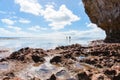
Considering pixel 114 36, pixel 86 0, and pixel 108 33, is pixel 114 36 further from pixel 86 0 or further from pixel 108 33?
pixel 86 0

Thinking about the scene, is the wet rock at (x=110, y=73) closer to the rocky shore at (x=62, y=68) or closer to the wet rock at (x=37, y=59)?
the rocky shore at (x=62, y=68)

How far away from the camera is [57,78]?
1084 cm

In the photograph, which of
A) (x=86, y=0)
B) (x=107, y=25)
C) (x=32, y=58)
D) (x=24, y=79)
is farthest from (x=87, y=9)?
(x=24, y=79)

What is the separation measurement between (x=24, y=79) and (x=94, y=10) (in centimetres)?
4066

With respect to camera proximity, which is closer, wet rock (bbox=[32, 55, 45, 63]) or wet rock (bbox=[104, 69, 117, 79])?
wet rock (bbox=[104, 69, 117, 79])

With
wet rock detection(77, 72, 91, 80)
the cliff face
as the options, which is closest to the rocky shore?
wet rock detection(77, 72, 91, 80)

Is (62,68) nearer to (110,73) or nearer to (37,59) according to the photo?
(110,73)

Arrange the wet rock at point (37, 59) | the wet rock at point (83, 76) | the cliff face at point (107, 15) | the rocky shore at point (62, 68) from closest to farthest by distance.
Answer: the wet rock at point (83, 76)
the rocky shore at point (62, 68)
the wet rock at point (37, 59)
the cliff face at point (107, 15)

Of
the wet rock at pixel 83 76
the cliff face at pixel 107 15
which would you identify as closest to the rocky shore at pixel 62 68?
the wet rock at pixel 83 76

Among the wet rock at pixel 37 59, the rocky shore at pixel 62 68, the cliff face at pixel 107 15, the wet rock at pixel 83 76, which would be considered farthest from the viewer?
the cliff face at pixel 107 15

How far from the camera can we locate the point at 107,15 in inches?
1831

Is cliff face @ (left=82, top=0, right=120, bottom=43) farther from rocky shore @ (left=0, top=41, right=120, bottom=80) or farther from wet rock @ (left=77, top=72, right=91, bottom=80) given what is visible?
wet rock @ (left=77, top=72, right=91, bottom=80)

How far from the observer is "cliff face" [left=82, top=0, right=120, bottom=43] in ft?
145

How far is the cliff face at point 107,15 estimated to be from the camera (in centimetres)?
4421
